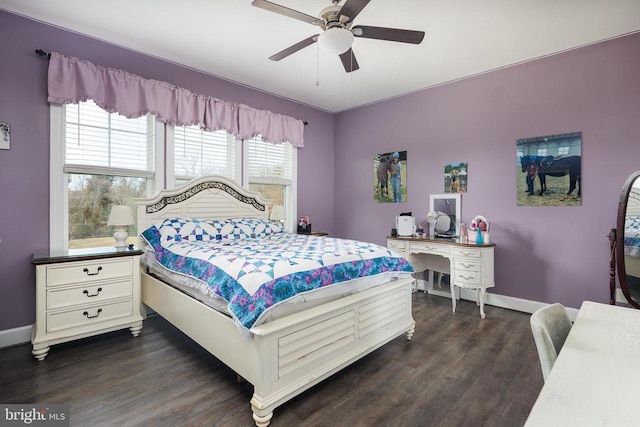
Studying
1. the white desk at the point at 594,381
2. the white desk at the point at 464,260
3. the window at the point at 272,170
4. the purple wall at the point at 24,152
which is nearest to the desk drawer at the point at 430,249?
the white desk at the point at 464,260

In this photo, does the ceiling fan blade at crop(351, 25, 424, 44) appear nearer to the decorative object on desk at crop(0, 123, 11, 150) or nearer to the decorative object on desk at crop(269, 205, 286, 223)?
the decorative object on desk at crop(269, 205, 286, 223)

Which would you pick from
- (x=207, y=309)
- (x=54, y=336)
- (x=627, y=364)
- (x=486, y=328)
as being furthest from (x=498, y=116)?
(x=54, y=336)

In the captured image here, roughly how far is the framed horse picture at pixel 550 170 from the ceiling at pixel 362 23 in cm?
96

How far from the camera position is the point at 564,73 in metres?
3.32

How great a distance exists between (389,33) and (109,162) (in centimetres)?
294

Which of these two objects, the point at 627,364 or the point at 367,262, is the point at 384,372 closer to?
the point at 367,262

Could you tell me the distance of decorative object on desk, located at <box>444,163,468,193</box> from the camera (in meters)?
4.04

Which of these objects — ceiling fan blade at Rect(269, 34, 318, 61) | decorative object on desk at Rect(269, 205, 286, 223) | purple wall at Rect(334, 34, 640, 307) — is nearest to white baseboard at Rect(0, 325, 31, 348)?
decorative object on desk at Rect(269, 205, 286, 223)

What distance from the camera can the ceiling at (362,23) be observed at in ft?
8.49

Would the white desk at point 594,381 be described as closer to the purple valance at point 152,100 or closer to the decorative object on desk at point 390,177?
the decorative object on desk at point 390,177

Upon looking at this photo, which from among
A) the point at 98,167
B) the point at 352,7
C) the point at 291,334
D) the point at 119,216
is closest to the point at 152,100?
the point at 98,167

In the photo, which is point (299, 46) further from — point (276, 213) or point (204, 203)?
point (276, 213)

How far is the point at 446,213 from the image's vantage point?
4211mm

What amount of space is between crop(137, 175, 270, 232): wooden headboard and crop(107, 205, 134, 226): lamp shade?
29 cm
